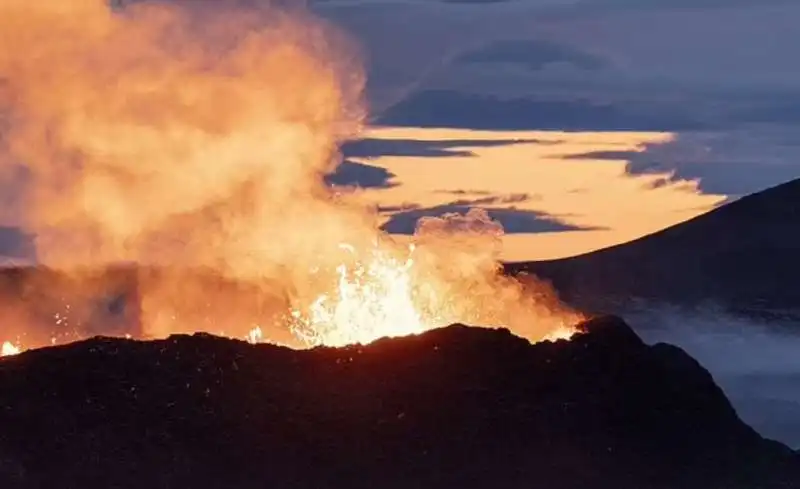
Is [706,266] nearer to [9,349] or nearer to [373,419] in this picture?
[9,349]

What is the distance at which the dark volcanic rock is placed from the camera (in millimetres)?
60219

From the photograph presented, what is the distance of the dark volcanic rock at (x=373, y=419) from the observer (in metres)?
60.2

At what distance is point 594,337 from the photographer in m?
69.6

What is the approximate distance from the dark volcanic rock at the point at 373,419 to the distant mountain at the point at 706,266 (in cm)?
7696

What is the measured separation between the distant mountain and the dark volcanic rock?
77.0 meters

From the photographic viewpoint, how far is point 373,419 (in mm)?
63688

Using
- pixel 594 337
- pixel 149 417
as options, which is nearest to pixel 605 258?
pixel 594 337

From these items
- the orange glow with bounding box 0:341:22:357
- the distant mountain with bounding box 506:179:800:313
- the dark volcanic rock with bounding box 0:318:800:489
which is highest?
the distant mountain with bounding box 506:179:800:313

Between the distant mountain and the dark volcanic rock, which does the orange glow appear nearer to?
the dark volcanic rock

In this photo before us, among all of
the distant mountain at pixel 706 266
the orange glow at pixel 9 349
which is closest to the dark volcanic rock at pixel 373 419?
the orange glow at pixel 9 349

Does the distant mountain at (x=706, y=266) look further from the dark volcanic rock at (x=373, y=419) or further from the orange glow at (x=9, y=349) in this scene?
the dark volcanic rock at (x=373, y=419)

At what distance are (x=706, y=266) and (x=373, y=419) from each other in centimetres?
10034

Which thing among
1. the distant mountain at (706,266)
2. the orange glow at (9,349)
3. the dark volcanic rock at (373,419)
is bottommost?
the dark volcanic rock at (373,419)

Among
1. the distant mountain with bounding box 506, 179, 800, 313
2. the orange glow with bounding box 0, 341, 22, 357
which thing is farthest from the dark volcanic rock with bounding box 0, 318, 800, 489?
the distant mountain with bounding box 506, 179, 800, 313
